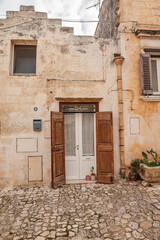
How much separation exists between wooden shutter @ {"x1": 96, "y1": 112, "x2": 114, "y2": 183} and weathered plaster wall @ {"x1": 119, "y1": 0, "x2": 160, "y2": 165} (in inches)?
26.5

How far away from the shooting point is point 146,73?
17.8 ft

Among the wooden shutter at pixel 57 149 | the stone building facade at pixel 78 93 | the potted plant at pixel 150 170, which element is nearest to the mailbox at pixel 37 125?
the stone building facade at pixel 78 93

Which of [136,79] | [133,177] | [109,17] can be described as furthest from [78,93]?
[109,17]

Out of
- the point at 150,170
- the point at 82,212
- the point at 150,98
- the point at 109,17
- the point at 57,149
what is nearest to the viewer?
the point at 82,212

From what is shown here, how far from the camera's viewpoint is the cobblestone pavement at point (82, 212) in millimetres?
2841

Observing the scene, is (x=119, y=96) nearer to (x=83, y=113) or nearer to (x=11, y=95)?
(x=83, y=113)

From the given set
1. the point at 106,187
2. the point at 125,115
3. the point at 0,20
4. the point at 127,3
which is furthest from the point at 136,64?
the point at 0,20

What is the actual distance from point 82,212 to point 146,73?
4.80 m

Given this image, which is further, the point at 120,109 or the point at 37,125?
the point at 120,109

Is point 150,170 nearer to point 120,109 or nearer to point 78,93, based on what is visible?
point 120,109

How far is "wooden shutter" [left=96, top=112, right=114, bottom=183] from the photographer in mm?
5070

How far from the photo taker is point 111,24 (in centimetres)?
617

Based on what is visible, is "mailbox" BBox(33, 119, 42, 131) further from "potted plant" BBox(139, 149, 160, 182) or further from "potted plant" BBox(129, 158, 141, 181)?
"potted plant" BBox(139, 149, 160, 182)

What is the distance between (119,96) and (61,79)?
6.98ft
